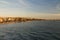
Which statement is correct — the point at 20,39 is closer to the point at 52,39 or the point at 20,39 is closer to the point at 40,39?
the point at 40,39

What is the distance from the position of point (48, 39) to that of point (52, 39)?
0.73m

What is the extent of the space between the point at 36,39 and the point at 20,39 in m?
3.03

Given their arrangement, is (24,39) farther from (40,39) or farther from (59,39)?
(59,39)

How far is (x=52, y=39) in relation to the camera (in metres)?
18.9

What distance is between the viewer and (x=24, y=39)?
63.8 feet

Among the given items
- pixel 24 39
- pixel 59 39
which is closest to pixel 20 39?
pixel 24 39

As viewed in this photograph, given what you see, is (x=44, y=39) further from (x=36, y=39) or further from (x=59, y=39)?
(x=59, y=39)

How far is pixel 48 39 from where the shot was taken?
62.1 ft

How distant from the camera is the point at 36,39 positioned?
1898 centimetres

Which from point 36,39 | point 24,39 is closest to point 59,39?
point 36,39

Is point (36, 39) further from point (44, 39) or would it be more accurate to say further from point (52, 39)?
point (52, 39)

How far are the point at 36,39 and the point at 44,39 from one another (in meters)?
1.46

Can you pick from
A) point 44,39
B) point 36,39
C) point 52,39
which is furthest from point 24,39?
point 52,39

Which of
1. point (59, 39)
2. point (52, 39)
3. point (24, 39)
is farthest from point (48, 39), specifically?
point (24, 39)
